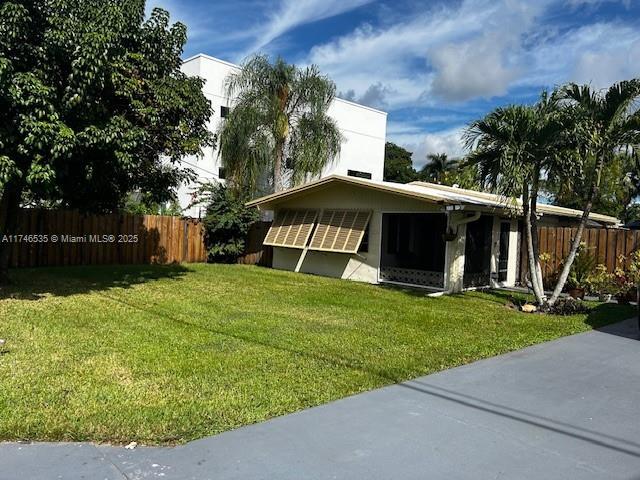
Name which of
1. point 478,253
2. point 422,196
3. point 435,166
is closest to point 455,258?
point 478,253

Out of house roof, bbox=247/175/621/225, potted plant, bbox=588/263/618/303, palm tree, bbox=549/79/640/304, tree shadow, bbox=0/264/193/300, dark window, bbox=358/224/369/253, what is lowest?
tree shadow, bbox=0/264/193/300

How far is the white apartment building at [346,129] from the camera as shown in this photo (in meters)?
25.2

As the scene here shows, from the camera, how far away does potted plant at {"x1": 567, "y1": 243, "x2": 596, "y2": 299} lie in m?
12.7

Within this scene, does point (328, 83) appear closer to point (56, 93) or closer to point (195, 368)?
point (56, 93)

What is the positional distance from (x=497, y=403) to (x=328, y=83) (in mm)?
18388

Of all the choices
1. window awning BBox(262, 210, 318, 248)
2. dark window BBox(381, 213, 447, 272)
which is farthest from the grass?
window awning BBox(262, 210, 318, 248)

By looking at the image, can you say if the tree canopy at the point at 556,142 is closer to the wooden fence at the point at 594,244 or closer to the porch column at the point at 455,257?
the porch column at the point at 455,257

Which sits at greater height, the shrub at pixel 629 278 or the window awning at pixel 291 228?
the window awning at pixel 291 228

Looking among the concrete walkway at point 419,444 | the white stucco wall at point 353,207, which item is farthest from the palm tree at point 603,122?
the concrete walkway at point 419,444

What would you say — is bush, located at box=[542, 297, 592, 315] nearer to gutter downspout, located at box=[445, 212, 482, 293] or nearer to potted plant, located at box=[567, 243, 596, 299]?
potted plant, located at box=[567, 243, 596, 299]

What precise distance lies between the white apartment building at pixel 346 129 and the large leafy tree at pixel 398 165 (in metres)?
21.0

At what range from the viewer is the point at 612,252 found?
13453 millimetres

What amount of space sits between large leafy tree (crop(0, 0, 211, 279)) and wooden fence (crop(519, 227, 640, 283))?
9747mm

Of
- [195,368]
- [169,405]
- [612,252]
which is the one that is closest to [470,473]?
[169,405]
